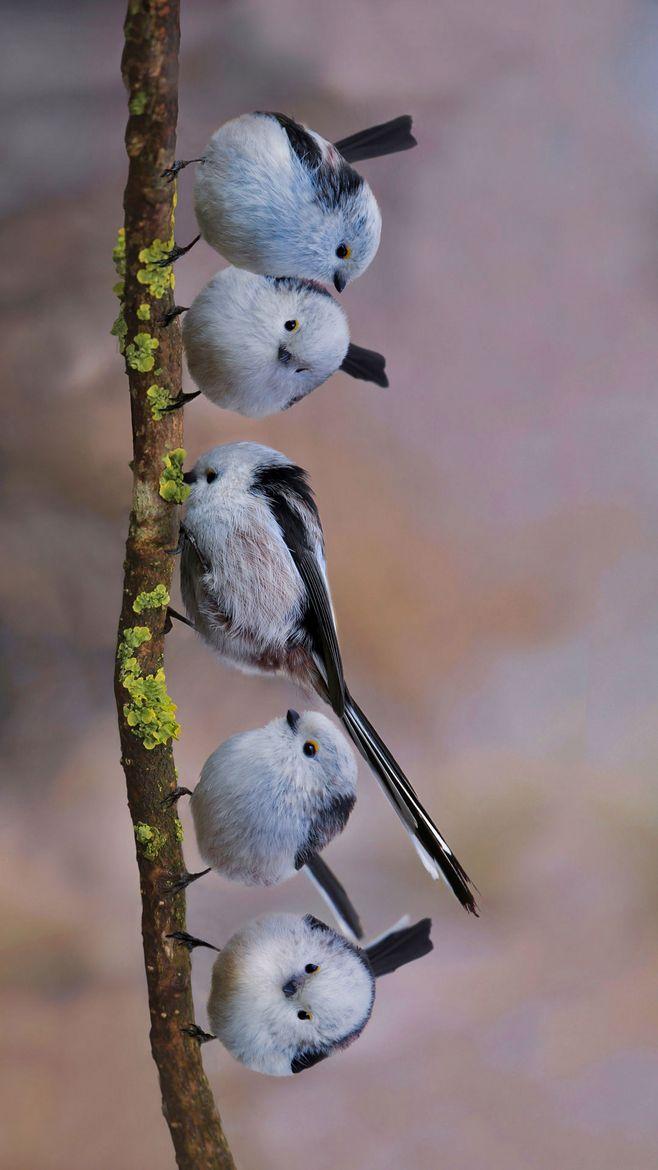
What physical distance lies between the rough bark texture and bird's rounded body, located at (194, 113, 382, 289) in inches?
0.9

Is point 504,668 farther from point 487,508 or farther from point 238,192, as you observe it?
point 238,192

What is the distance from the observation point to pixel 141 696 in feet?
1.65

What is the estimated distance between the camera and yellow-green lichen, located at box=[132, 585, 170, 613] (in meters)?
0.50

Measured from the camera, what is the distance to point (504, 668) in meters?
0.82

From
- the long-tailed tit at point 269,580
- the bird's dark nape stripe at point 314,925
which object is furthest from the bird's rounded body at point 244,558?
the bird's dark nape stripe at point 314,925

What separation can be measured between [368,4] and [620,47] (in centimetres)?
18

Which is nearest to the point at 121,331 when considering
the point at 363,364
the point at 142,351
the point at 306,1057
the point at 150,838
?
the point at 142,351

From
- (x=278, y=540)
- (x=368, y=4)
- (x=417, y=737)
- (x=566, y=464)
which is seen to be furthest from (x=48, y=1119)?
(x=368, y=4)

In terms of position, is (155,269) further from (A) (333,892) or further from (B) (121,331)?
(A) (333,892)

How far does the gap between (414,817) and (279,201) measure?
27 centimetres

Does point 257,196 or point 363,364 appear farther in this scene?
point 363,364

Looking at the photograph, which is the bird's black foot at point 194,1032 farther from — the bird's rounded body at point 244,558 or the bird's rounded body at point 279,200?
the bird's rounded body at point 279,200

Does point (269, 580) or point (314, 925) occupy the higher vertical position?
point (269, 580)

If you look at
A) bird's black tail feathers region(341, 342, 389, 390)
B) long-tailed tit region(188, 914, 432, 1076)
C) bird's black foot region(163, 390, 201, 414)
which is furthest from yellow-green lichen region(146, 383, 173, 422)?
long-tailed tit region(188, 914, 432, 1076)
